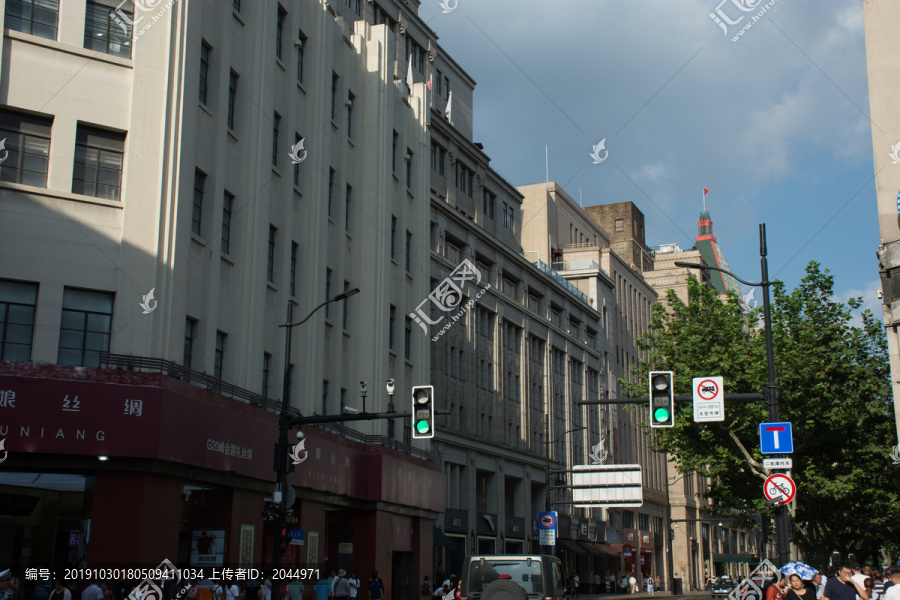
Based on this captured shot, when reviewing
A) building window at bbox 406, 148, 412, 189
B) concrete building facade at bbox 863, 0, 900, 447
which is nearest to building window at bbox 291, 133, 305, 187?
building window at bbox 406, 148, 412, 189

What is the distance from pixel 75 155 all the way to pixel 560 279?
50.6 m

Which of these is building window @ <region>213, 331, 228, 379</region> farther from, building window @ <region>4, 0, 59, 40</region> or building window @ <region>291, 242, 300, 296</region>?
building window @ <region>4, 0, 59, 40</region>

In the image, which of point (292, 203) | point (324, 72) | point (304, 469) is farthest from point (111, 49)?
point (304, 469)

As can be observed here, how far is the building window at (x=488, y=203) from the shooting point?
62.5 m

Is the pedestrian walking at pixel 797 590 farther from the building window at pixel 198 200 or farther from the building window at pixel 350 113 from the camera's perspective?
the building window at pixel 350 113

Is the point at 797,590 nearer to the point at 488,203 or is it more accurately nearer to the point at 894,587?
the point at 894,587

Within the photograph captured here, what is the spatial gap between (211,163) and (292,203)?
503cm

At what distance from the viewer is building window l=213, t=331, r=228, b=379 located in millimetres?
27844

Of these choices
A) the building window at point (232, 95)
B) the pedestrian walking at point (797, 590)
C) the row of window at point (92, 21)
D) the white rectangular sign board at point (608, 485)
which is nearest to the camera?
the pedestrian walking at point (797, 590)

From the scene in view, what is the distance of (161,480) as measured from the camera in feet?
77.1

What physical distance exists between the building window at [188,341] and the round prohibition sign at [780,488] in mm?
15386

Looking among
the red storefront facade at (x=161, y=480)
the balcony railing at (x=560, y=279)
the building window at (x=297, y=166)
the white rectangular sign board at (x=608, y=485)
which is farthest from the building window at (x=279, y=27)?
the balcony railing at (x=560, y=279)

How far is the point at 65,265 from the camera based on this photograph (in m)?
24.2

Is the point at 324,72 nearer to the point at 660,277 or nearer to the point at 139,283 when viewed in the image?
the point at 139,283
